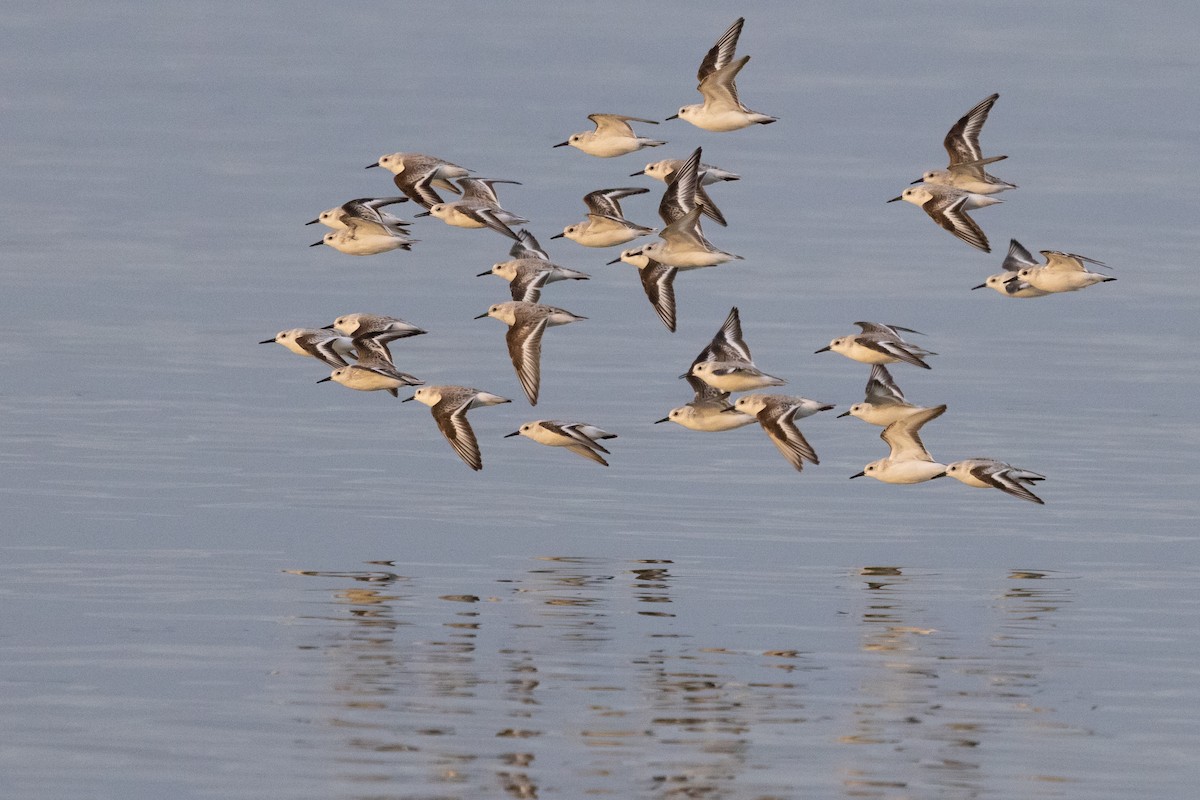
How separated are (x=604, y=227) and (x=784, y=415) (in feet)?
12.0

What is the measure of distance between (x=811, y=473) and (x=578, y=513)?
404 cm

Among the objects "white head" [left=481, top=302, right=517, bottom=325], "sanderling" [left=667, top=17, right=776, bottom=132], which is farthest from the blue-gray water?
"sanderling" [left=667, top=17, right=776, bottom=132]

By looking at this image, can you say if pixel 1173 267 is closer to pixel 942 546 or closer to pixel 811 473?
pixel 811 473

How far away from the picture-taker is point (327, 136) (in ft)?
266

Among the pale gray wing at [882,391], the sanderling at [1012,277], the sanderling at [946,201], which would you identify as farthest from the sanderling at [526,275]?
the sanderling at [1012,277]

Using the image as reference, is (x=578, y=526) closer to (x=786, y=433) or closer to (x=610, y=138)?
(x=786, y=433)

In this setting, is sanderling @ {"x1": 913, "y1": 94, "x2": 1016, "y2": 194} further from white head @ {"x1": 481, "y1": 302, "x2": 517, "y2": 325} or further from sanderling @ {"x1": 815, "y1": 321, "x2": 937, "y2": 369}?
white head @ {"x1": 481, "y1": 302, "x2": 517, "y2": 325}

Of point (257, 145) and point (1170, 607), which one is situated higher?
point (1170, 607)

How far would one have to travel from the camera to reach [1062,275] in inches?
1062

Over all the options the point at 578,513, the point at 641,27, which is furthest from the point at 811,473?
the point at 641,27

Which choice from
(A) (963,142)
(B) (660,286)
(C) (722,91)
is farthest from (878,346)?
(C) (722,91)

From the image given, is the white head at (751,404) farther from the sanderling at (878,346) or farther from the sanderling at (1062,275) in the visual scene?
the sanderling at (1062,275)

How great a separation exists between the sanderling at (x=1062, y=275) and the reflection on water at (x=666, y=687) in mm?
4027

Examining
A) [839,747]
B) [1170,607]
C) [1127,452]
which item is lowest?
[1127,452]
